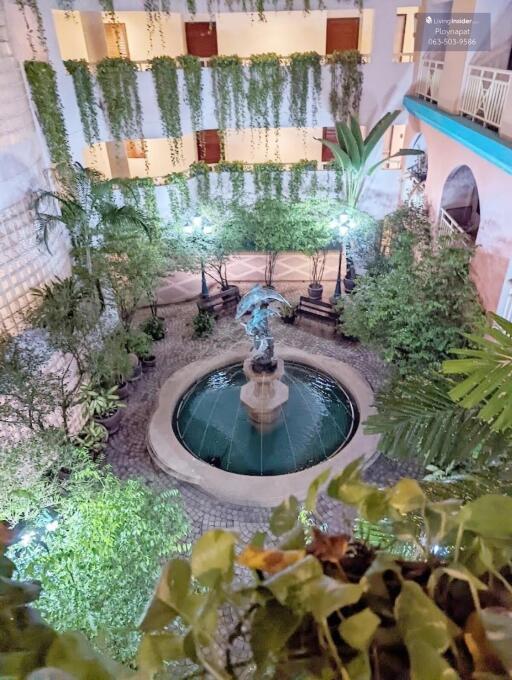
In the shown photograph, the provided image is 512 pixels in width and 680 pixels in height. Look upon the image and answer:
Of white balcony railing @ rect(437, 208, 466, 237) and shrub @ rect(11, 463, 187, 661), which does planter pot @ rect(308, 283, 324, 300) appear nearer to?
white balcony railing @ rect(437, 208, 466, 237)

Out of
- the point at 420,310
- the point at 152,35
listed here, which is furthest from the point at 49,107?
the point at 420,310

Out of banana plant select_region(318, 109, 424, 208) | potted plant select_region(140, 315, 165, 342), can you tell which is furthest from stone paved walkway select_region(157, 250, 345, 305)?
banana plant select_region(318, 109, 424, 208)

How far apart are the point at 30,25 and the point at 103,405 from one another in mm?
7730

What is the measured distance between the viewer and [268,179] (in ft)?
43.1

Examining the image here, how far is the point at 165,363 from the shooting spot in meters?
9.59

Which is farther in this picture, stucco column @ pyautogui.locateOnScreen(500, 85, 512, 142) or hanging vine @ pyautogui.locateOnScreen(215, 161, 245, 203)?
hanging vine @ pyautogui.locateOnScreen(215, 161, 245, 203)

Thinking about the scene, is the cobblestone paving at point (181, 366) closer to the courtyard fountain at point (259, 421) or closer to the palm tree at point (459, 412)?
the courtyard fountain at point (259, 421)

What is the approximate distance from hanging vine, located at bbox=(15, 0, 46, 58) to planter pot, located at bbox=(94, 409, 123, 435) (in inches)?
290

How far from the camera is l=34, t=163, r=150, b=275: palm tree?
26.4 ft

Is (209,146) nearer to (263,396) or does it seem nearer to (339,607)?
(263,396)

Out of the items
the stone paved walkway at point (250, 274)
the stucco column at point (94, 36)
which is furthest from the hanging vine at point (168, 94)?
the stone paved walkway at point (250, 274)

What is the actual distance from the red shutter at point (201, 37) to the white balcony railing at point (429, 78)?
20.2 feet

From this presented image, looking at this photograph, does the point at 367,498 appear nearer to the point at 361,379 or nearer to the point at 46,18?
the point at 361,379

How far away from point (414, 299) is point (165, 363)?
17.1 feet
